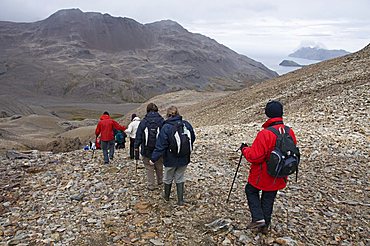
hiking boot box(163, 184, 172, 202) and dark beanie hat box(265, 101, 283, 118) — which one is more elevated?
dark beanie hat box(265, 101, 283, 118)

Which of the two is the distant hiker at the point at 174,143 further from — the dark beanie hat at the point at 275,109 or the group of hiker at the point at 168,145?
the dark beanie hat at the point at 275,109

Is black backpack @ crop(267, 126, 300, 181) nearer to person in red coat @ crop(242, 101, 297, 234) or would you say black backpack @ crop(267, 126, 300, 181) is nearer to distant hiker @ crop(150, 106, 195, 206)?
person in red coat @ crop(242, 101, 297, 234)

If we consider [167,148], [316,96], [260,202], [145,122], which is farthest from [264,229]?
[316,96]

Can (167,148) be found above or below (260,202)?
above

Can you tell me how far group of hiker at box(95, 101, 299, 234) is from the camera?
5.88 metres

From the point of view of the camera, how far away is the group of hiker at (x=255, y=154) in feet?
19.3

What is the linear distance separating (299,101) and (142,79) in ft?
513

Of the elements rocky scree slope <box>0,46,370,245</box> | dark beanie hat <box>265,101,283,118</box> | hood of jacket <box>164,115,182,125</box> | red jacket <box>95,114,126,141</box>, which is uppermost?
dark beanie hat <box>265,101,283,118</box>

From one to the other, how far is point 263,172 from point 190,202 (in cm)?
245

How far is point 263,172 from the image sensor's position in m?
6.08

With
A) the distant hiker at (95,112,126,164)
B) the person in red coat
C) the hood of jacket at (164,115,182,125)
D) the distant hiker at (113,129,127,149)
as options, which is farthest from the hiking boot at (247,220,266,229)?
the distant hiker at (113,129,127,149)

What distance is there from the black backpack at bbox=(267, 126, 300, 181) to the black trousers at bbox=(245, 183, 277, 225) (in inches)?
21.6

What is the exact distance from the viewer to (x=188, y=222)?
7234 mm

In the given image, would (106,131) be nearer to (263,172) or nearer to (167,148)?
(167,148)
